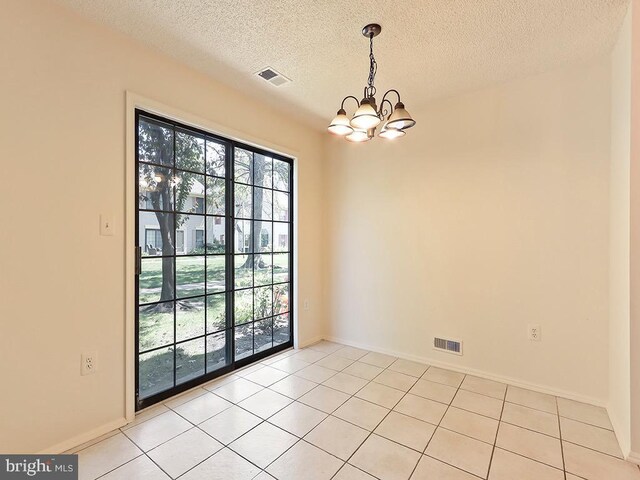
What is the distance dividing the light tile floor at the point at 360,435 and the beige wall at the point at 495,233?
0.45 m

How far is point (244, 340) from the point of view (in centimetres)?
314

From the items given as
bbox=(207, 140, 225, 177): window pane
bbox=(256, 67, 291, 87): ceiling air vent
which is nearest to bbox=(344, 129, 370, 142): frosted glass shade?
bbox=(256, 67, 291, 87): ceiling air vent

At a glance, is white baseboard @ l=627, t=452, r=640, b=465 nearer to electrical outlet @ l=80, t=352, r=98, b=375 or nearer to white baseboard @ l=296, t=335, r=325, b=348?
white baseboard @ l=296, t=335, r=325, b=348

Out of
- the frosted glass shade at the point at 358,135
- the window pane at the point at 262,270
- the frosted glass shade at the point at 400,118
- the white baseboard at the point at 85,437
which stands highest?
the frosted glass shade at the point at 400,118

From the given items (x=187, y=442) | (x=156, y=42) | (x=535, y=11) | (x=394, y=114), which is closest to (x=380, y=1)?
(x=394, y=114)

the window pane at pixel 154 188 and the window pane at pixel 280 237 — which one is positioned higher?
the window pane at pixel 154 188

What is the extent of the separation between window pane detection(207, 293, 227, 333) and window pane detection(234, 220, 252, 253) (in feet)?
1.63

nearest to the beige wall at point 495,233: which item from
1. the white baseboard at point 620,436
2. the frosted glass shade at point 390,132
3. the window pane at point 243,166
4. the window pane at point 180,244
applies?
the white baseboard at point 620,436

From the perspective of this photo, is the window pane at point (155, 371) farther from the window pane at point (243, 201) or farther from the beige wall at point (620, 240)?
the beige wall at point (620, 240)

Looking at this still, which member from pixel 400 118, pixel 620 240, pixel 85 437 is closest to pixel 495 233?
pixel 620 240

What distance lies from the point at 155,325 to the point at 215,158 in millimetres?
1539

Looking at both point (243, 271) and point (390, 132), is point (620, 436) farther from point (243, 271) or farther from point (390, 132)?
point (243, 271)

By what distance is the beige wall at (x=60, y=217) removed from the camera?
1.70 m

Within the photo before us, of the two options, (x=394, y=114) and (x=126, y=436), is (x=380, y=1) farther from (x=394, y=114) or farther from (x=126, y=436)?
(x=126, y=436)
